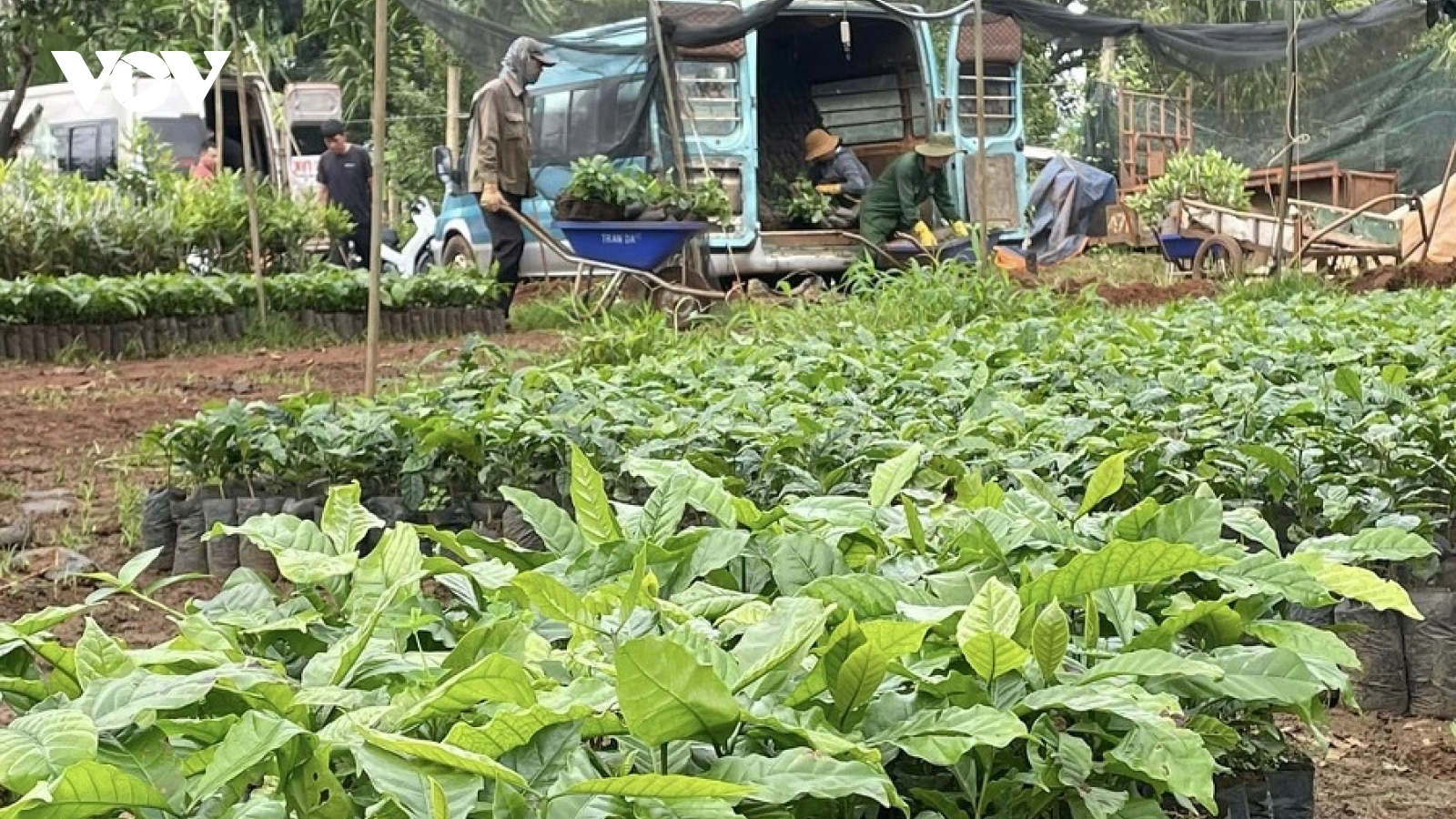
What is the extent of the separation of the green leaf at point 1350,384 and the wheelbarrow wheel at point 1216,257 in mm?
9332

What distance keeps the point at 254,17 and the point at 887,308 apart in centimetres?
1466

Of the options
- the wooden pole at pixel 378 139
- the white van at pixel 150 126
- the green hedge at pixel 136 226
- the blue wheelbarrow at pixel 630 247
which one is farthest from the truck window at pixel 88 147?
the wooden pole at pixel 378 139

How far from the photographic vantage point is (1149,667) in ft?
4.48

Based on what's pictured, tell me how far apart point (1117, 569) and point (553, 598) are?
509 millimetres

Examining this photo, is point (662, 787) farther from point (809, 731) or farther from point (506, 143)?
point (506, 143)

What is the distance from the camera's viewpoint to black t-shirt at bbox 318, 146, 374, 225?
13.5 m

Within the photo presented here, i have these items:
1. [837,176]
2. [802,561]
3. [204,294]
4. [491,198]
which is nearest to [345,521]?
[802,561]

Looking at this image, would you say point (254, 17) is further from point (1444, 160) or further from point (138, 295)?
point (1444, 160)

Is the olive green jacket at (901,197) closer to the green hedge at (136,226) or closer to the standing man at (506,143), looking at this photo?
the standing man at (506,143)

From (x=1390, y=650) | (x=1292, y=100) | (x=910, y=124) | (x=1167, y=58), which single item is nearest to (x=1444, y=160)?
(x=1167, y=58)

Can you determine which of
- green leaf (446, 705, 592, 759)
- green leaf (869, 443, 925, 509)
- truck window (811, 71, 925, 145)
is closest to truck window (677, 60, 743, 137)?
truck window (811, 71, 925, 145)

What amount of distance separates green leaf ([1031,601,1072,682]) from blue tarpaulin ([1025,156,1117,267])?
1724cm

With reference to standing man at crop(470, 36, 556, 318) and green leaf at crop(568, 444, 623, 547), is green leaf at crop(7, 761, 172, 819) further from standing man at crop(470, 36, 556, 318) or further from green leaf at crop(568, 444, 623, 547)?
standing man at crop(470, 36, 556, 318)

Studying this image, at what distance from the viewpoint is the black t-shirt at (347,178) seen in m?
13.5
